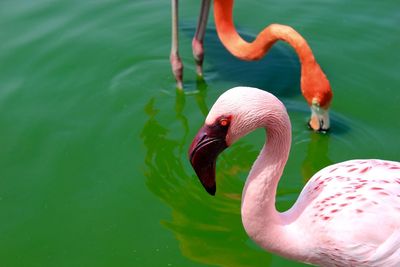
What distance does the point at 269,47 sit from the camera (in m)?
4.06

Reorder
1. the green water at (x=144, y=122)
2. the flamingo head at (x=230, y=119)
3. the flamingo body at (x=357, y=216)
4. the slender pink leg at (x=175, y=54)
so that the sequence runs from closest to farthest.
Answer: the flamingo head at (x=230, y=119), the flamingo body at (x=357, y=216), the green water at (x=144, y=122), the slender pink leg at (x=175, y=54)

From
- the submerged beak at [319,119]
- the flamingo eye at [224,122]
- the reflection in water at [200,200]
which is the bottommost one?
the reflection in water at [200,200]

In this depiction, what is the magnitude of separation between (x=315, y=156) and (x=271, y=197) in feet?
5.02

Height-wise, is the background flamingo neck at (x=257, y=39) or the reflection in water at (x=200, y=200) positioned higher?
the background flamingo neck at (x=257, y=39)

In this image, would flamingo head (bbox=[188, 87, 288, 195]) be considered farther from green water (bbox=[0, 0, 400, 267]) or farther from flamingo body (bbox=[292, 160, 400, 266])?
green water (bbox=[0, 0, 400, 267])

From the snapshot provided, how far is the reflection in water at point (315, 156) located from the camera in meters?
3.86

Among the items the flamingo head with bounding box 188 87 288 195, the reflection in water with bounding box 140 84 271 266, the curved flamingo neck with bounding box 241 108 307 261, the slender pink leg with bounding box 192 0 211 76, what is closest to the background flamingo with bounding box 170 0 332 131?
the slender pink leg with bounding box 192 0 211 76

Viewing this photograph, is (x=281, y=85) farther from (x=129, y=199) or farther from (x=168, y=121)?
(x=129, y=199)

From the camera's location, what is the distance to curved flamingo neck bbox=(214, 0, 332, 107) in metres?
3.65

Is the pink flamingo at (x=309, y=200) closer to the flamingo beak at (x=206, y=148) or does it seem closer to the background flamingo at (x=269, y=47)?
the flamingo beak at (x=206, y=148)

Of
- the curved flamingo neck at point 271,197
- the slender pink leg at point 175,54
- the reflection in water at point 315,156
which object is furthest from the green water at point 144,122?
the curved flamingo neck at point 271,197

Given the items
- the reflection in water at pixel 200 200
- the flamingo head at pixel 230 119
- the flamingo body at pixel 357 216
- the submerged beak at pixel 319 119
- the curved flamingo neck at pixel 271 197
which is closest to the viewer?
the flamingo head at pixel 230 119

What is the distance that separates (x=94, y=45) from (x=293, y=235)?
3.24 m

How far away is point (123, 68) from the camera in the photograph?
4902mm
